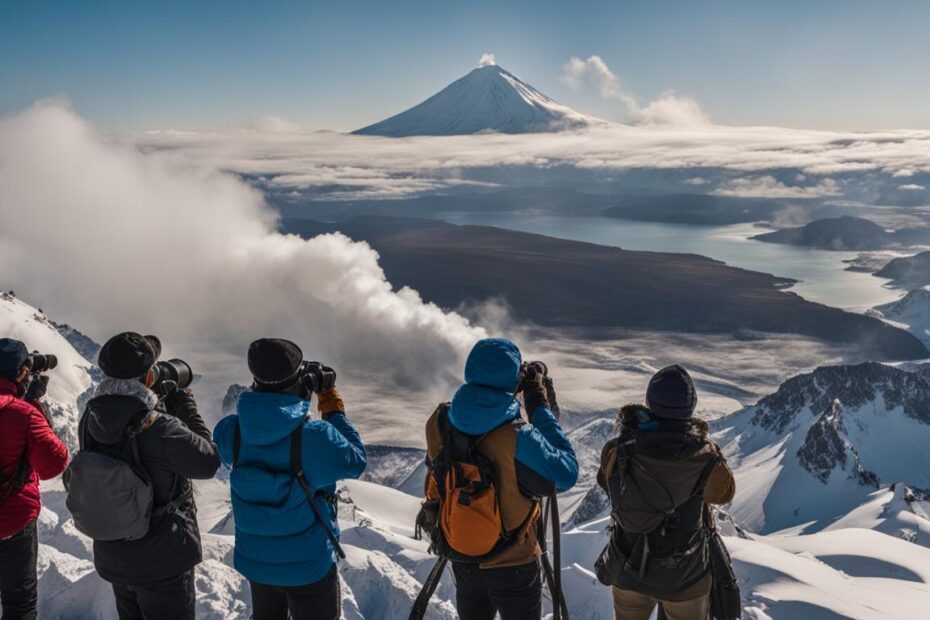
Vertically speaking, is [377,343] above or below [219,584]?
below

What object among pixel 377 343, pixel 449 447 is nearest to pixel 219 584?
pixel 449 447

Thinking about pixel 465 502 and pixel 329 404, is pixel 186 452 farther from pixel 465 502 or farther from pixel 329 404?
pixel 465 502

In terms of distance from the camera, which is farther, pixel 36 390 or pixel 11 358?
pixel 36 390

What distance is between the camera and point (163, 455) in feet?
14.5

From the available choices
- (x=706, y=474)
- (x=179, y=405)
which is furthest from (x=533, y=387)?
(x=179, y=405)

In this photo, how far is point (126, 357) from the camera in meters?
4.34

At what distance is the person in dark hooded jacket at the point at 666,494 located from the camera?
439 cm

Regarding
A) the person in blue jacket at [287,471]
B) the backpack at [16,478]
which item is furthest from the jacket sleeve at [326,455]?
the backpack at [16,478]

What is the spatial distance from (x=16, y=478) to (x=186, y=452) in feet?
5.76

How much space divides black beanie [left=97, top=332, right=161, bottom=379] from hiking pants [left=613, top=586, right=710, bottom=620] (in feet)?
11.5

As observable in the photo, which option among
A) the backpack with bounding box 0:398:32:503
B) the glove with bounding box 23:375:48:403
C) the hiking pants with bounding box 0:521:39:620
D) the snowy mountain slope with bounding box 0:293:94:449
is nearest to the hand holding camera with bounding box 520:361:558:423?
the backpack with bounding box 0:398:32:503

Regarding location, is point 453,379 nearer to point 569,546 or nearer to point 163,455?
point 569,546

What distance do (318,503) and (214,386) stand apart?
515ft

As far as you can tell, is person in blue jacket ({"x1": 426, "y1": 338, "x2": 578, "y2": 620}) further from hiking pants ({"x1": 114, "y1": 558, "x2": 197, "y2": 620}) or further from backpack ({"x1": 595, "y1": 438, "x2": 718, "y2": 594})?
hiking pants ({"x1": 114, "y1": 558, "x2": 197, "y2": 620})
